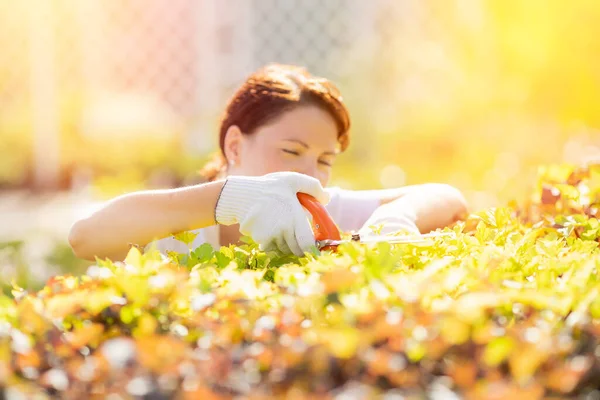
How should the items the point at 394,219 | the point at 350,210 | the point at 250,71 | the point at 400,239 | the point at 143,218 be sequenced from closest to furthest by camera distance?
the point at 400,239 < the point at 143,218 < the point at 394,219 < the point at 350,210 < the point at 250,71

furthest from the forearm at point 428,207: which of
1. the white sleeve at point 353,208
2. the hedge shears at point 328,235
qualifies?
the hedge shears at point 328,235

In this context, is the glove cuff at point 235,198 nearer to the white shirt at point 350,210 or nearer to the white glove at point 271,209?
the white glove at point 271,209

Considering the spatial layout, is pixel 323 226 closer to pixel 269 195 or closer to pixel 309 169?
pixel 269 195

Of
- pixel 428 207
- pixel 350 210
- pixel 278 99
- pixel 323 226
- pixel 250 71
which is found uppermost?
pixel 278 99

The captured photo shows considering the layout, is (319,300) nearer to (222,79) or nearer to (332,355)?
(332,355)

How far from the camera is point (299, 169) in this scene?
2055 mm

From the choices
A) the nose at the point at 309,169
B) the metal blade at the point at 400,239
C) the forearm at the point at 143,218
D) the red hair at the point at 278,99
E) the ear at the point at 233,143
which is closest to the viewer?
the metal blade at the point at 400,239

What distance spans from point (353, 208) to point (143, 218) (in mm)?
930

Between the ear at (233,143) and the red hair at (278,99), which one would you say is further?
the ear at (233,143)

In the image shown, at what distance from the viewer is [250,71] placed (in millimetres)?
8227

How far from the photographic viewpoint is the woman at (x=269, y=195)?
1.43m

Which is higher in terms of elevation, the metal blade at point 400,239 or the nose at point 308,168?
the metal blade at point 400,239

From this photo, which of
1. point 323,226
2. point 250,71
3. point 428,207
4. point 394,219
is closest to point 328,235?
point 323,226

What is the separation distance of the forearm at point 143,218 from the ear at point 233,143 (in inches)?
30.0
